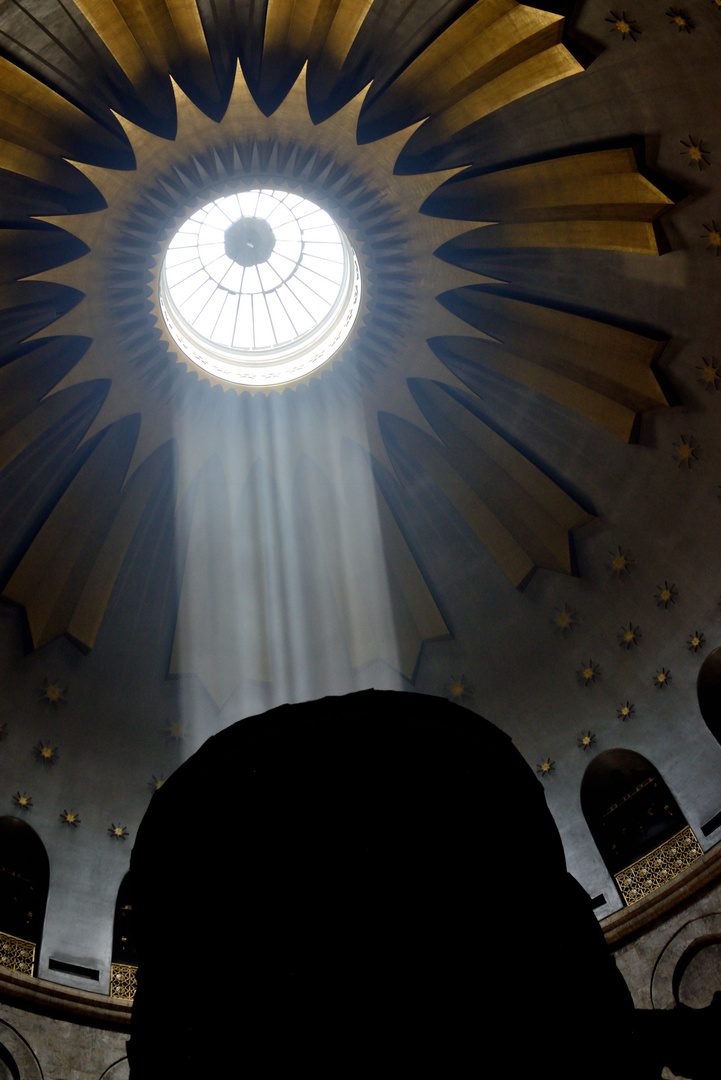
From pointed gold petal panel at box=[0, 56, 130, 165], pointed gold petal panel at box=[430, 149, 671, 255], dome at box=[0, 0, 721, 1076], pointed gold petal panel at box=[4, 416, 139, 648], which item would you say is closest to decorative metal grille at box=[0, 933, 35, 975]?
dome at box=[0, 0, 721, 1076]

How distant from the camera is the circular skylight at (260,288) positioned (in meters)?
15.6

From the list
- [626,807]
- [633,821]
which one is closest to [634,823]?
[633,821]

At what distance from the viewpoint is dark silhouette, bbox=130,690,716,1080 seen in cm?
526

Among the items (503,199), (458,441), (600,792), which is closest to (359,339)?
(458,441)

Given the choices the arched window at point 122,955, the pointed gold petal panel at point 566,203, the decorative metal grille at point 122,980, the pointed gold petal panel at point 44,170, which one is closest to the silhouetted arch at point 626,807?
the arched window at point 122,955

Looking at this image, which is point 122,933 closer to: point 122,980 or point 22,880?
point 122,980

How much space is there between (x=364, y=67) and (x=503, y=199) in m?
2.75

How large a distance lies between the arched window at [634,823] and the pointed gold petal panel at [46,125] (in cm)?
1197

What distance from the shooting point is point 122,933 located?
43.2ft

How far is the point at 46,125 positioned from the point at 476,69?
229 inches

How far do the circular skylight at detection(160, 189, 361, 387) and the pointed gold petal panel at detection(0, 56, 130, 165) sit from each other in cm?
332

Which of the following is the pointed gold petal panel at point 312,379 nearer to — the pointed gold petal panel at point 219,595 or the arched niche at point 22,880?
the pointed gold petal panel at point 219,595

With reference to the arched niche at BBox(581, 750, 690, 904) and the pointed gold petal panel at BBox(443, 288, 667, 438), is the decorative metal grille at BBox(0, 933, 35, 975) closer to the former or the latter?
the arched niche at BBox(581, 750, 690, 904)

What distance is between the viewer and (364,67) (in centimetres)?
1173
